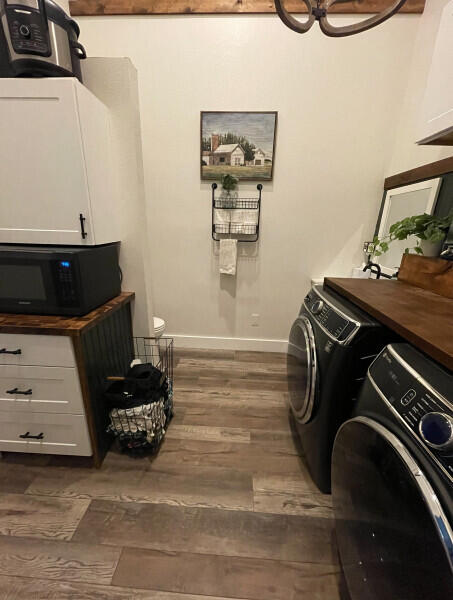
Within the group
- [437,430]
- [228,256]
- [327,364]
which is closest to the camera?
[437,430]

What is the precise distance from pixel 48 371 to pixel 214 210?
1.70 metres

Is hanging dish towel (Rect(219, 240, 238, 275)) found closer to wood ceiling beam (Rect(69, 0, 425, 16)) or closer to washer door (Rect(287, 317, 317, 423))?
washer door (Rect(287, 317, 317, 423))

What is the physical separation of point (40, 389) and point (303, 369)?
50.7 inches

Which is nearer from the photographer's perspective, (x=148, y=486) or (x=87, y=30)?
(x=148, y=486)

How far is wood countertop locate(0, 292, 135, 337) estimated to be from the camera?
44.4 inches

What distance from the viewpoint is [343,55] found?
6.15 ft

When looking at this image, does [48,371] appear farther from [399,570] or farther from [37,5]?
[37,5]

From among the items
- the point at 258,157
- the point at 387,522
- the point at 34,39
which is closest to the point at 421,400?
the point at 387,522

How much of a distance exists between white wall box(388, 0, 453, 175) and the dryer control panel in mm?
1632

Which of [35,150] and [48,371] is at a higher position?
[35,150]

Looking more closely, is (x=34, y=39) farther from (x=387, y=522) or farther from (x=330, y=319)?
(x=387, y=522)

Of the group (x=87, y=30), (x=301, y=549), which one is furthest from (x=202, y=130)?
(x=301, y=549)

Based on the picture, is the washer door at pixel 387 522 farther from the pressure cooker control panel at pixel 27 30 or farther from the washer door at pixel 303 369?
the pressure cooker control panel at pixel 27 30

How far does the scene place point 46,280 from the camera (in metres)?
1.19
